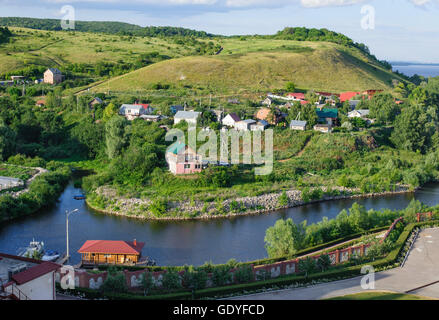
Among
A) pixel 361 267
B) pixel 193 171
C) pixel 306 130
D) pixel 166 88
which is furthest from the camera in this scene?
pixel 166 88

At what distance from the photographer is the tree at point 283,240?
68.8 ft

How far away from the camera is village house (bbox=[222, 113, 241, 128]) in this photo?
4194cm

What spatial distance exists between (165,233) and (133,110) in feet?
75.6

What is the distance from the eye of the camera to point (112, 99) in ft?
167

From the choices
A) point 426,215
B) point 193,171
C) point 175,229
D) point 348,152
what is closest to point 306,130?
point 348,152

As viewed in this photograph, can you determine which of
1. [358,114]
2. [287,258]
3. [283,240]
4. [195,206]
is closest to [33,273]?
[287,258]

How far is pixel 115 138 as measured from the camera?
123 ft

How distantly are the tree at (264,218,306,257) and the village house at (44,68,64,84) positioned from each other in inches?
1815

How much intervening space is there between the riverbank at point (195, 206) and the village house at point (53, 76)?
33.6 m

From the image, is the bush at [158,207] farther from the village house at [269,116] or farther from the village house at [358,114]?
the village house at [358,114]

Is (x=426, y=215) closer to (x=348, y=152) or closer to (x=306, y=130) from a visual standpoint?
(x=348, y=152)

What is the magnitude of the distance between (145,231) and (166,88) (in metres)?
32.4

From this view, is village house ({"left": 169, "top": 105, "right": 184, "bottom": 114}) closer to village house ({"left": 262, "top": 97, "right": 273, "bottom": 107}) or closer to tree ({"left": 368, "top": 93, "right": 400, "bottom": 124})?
village house ({"left": 262, "top": 97, "right": 273, "bottom": 107})

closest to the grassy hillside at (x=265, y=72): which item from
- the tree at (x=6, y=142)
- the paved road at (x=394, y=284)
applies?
the tree at (x=6, y=142)
